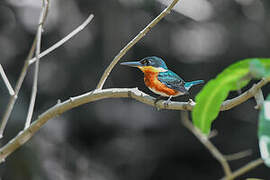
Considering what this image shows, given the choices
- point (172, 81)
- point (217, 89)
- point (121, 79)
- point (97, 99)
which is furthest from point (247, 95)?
point (121, 79)

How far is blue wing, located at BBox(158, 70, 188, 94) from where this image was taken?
1794 mm

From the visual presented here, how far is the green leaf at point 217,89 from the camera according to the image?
2.05 feet

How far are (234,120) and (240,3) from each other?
1231mm

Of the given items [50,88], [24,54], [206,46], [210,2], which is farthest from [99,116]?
[210,2]

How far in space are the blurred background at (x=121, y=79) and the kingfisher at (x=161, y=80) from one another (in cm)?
219

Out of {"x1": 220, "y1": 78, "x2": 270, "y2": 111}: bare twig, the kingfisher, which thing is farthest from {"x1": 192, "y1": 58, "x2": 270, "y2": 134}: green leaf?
the kingfisher

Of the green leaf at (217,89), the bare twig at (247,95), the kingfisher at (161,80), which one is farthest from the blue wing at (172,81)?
the green leaf at (217,89)

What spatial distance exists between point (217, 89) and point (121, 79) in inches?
146

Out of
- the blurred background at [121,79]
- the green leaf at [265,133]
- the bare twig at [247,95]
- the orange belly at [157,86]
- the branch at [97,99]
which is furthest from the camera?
the blurred background at [121,79]

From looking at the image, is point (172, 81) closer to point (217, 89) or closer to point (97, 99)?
point (97, 99)

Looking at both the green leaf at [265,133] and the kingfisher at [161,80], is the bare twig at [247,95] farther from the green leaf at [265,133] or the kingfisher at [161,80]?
the kingfisher at [161,80]

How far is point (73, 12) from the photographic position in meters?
4.32

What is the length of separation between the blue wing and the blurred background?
226cm

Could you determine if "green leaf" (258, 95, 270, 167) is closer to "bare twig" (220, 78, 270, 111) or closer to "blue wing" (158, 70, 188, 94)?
"bare twig" (220, 78, 270, 111)
